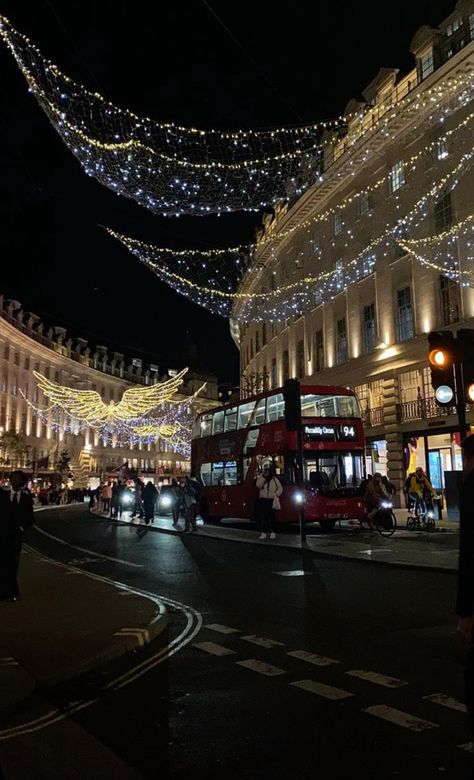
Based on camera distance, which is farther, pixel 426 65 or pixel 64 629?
pixel 426 65

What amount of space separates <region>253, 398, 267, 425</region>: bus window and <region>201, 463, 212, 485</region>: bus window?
13.6ft

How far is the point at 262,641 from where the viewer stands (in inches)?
271

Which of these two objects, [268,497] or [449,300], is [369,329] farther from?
[268,497]

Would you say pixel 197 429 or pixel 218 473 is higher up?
pixel 197 429

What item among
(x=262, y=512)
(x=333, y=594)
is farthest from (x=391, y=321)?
(x=333, y=594)

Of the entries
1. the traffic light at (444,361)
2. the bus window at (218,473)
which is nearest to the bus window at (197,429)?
the bus window at (218,473)

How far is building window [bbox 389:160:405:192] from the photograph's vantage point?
1163 inches

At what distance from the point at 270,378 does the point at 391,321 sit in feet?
54.6

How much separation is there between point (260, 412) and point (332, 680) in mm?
16868

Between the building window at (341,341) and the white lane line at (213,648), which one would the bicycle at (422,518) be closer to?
the white lane line at (213,648)

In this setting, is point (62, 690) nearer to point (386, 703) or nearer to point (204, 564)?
point (386, 703)

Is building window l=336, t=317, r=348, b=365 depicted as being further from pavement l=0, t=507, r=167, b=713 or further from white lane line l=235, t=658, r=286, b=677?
white lane line l=235, t=658, r=286, b=677

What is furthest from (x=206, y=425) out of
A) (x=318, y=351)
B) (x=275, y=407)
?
(x=318, y=351)

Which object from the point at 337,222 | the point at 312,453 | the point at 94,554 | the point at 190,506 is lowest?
the point at 94,554
